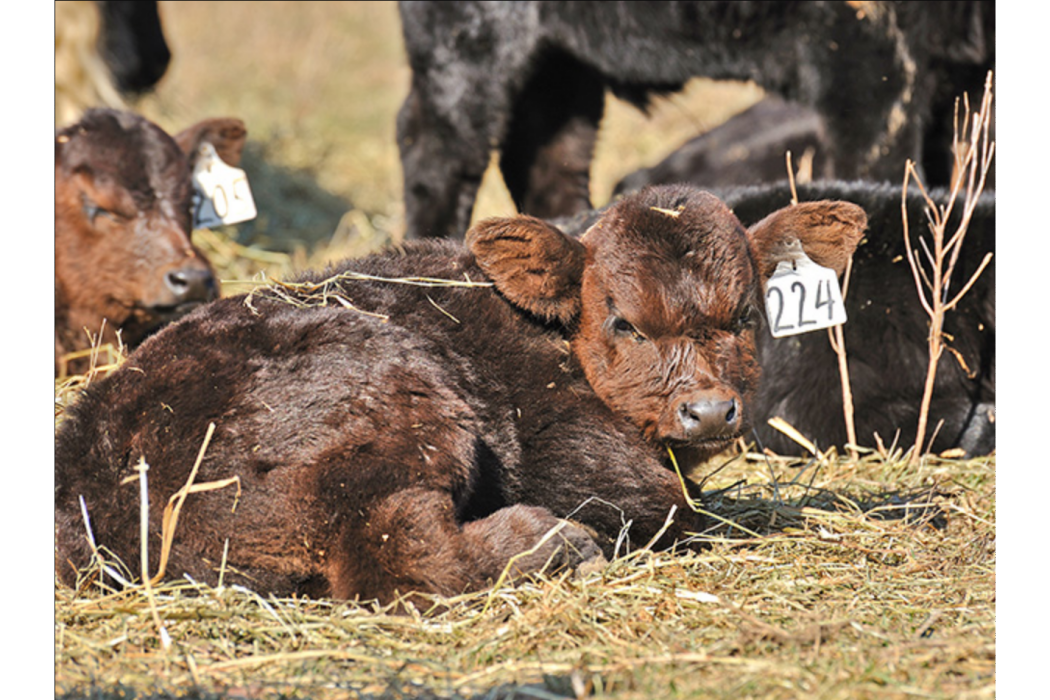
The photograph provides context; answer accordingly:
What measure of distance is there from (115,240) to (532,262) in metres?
2.67

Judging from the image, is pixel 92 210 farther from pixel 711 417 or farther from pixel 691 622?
pixel 691 622

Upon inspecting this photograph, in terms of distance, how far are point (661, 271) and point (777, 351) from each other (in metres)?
1.88

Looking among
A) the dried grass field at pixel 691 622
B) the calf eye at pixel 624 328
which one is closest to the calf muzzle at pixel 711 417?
the calf eye at pixel 624 328

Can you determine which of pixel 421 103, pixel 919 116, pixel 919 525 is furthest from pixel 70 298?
pixel 919 116

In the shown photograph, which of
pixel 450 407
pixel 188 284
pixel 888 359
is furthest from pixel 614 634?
pixel 188 284

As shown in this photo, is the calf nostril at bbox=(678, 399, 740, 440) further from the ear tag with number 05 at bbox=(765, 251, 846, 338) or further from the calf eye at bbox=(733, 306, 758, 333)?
the ear tag with number 05 at bbox=(765, 251, 846, 338)

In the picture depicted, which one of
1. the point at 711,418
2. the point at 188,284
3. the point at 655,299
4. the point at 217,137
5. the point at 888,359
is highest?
the point at 217,137

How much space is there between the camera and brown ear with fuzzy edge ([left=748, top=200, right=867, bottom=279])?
12.7 feet

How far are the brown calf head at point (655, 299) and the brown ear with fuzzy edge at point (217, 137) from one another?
2790 mm

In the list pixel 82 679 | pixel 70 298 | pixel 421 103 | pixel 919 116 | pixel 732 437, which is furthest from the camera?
pixel 421 103

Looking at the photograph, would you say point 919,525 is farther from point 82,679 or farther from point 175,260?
point 175,260

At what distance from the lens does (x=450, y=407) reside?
336 cm

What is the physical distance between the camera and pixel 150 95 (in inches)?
391

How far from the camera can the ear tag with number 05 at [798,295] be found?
393 centimetres
